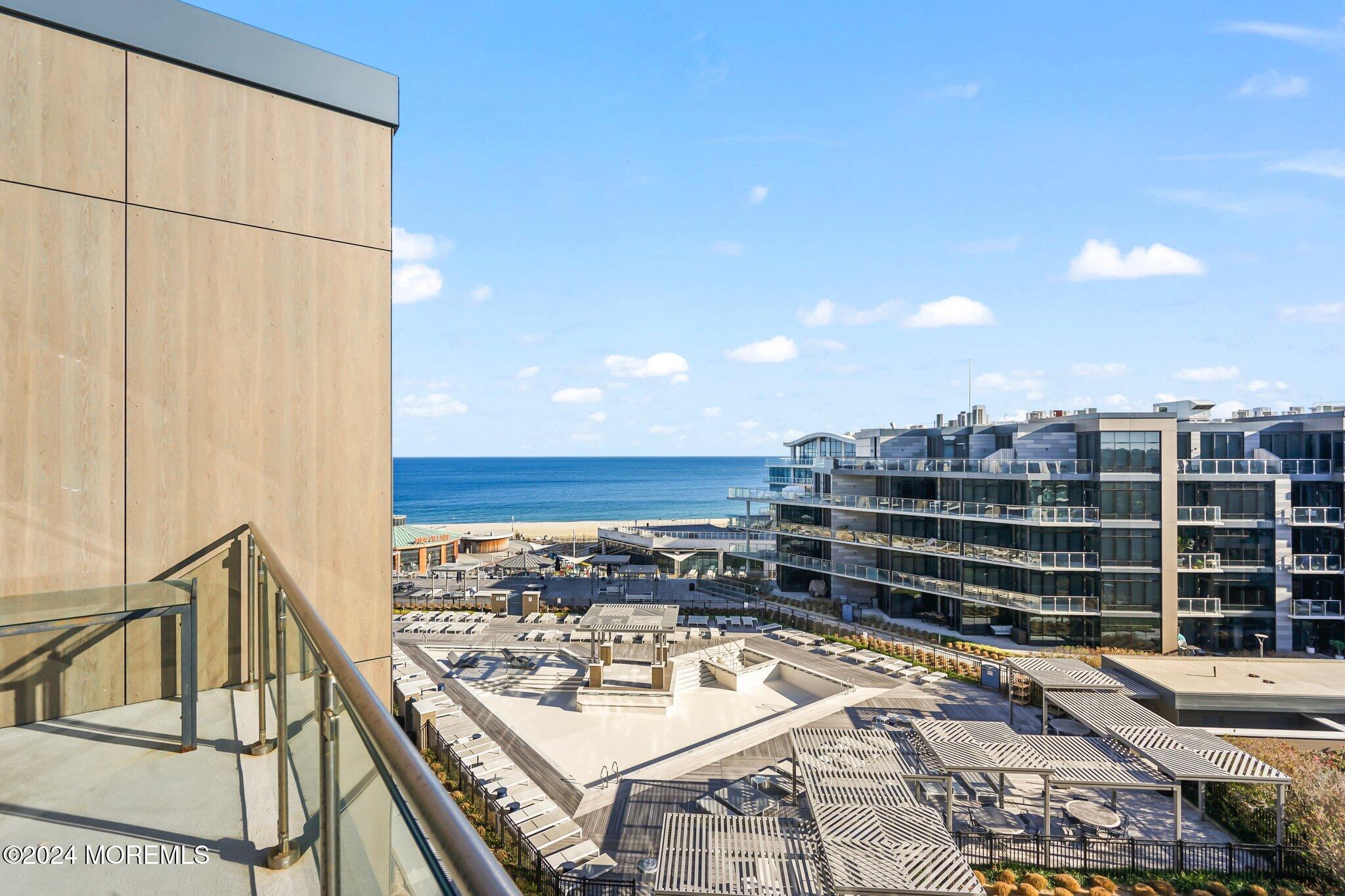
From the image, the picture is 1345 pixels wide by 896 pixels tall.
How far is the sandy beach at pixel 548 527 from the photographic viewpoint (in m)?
82.4

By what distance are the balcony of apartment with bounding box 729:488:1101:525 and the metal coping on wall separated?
28.9m

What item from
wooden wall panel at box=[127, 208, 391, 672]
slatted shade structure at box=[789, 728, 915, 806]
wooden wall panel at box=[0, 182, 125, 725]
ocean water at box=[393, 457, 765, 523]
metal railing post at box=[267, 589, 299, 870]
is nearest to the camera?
metal railing post at box=[267, 589, 299, 870]

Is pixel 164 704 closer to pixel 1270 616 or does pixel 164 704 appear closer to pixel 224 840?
pixel 224 840

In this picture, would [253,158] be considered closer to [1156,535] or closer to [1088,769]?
[1088,769]

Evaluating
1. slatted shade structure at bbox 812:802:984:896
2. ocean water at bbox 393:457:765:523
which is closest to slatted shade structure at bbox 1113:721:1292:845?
slatted shade structure at bbox 812:802:984:896

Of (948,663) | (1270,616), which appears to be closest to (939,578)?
(948,663)

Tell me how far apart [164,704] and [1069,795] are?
58.7ft

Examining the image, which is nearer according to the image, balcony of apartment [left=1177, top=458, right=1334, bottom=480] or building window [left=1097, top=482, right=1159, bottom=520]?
building window [left=1097, top=482, right=1159, bottom=520]

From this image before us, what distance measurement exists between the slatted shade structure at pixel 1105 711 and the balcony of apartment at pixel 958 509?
11.4 m

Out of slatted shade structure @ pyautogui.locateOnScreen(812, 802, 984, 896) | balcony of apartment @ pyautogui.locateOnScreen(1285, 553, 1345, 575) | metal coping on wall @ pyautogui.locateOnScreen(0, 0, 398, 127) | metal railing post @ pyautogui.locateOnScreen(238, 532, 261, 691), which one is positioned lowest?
slatted shade structure @ pyautogui.locateOnScreen(812, 802, 984, 896)

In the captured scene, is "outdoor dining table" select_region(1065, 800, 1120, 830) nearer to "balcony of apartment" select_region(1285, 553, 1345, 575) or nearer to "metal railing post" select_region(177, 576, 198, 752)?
"metal railing post" select_region(177, 576, 198, 752)

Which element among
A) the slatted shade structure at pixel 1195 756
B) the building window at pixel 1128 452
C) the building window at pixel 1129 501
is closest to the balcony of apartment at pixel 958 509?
the building window at pixel 1129 501

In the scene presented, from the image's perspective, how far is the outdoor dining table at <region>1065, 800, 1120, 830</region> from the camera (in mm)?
14594

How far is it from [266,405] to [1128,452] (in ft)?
103
